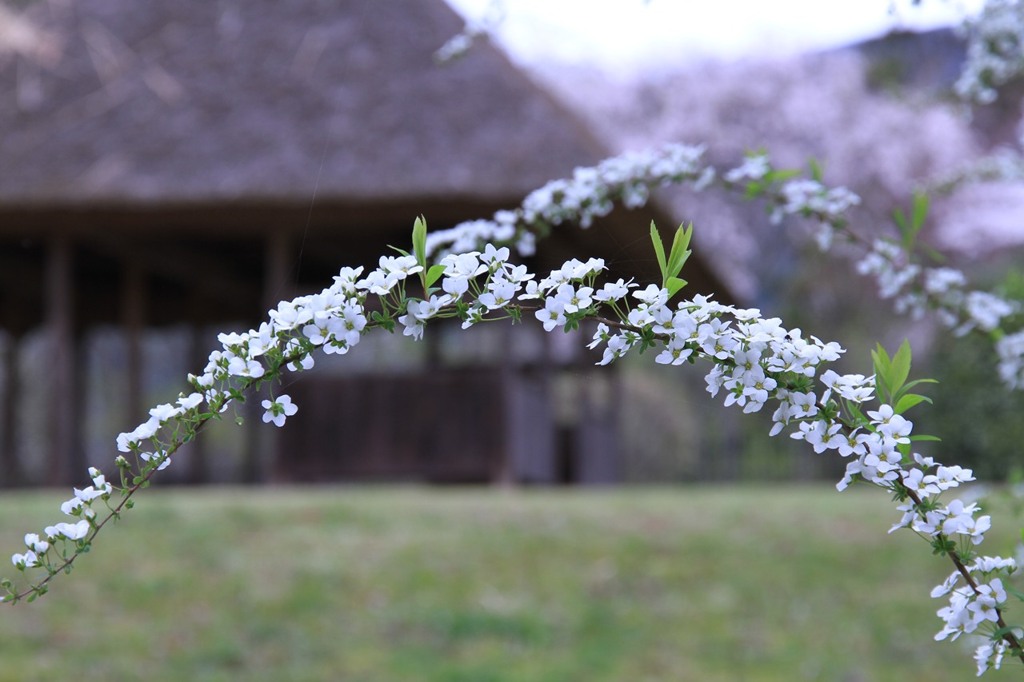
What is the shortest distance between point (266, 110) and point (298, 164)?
747 millimetres

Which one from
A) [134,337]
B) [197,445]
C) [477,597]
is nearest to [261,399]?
[134,337]

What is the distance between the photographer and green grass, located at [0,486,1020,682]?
5012mm

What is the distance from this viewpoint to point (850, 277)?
1772 centimetres

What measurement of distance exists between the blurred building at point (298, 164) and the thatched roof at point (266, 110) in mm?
15

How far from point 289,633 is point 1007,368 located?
3.44 meters

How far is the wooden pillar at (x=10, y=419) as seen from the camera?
1263 centimetres

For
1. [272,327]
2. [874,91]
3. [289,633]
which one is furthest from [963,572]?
[874,91]

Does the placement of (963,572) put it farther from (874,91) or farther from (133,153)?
(874,91)

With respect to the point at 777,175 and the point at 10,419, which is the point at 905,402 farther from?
the point at 10,419

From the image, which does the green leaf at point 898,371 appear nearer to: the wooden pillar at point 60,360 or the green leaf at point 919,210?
the green leaf at point 919,210

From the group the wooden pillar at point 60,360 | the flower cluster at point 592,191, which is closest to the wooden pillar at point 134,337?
the wooden pillar at point 60,360

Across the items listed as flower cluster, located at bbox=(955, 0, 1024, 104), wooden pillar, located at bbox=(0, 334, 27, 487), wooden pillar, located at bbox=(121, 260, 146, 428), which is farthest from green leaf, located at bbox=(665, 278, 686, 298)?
wooden pillar, located at bbox=(0, 334, 27, 487)

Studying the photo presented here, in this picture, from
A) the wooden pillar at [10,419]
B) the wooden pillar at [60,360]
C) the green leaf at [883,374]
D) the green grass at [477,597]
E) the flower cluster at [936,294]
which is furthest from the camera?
the wooden pillar at [10,419]

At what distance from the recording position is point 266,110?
346 inches
